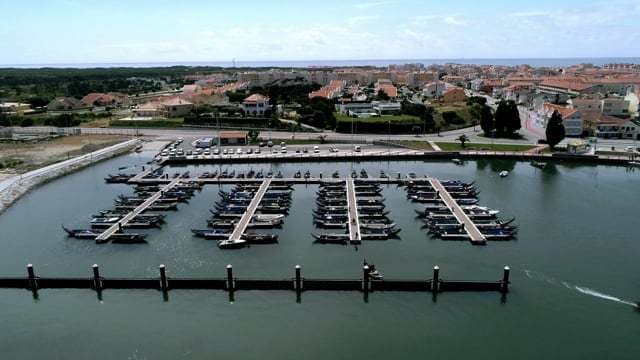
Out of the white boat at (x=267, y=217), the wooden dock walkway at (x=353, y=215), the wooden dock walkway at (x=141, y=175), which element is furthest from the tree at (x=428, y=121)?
the white boat at (x=267, y=217)

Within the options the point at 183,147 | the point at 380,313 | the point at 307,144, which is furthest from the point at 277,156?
the point at 380,313

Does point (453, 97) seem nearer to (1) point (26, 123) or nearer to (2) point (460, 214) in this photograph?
(2) point (460, 214)

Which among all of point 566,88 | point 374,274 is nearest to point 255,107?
point 374,274

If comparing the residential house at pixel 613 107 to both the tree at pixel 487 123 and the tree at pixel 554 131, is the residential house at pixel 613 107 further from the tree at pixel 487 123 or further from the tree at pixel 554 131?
the tree at pixel 554 131

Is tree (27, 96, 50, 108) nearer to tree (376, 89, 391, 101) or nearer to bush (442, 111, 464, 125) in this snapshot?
tree (376, 89, 391, 101)

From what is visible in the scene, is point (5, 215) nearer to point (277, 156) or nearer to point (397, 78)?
point (277, 156)
